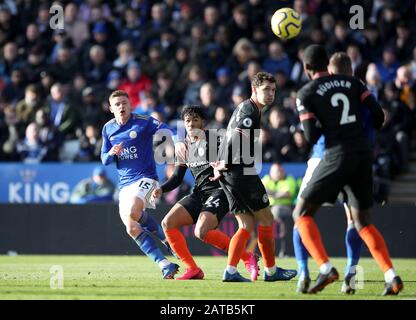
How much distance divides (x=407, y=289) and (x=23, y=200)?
10.2 meters

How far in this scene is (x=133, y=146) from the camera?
11.8 metres

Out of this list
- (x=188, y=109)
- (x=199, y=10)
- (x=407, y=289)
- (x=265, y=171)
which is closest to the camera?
(x=407, y=289)

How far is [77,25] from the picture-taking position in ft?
71.5

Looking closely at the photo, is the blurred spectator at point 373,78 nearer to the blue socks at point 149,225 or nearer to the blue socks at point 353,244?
the blue socks at point 149,225

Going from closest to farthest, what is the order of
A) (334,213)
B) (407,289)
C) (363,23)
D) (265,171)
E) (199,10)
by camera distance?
(407,289), (334,213), (265,171), (363,23), (199,10)

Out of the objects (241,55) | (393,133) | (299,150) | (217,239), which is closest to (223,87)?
(241,55)

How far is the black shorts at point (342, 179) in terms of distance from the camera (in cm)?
888

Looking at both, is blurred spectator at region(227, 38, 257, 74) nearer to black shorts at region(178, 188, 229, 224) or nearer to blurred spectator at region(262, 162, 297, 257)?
blurred spectator at region(262, 162, 297, 257)

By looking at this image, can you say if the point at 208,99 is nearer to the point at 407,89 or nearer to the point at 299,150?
the point at 299,150

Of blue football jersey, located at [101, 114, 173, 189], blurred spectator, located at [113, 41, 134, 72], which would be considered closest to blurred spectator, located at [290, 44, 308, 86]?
blurred spectator, located at [113, 41, 134, 72]

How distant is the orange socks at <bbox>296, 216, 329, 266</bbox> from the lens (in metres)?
8.92

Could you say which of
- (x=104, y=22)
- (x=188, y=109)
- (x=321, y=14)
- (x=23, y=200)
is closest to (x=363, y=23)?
(x=321, y=14)

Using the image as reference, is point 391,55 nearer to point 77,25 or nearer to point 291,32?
point 291,32

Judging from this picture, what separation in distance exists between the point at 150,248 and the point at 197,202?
2.61 feet
